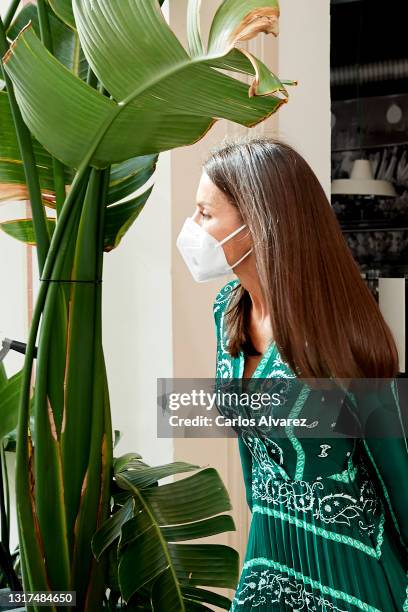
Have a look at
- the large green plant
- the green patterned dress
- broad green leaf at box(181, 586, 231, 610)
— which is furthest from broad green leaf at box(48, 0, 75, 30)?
broad green leaf at box(181, 586, 231, 610)

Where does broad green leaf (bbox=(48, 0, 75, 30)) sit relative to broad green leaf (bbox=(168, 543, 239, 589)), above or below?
above

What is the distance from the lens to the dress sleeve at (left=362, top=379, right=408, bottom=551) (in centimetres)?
115

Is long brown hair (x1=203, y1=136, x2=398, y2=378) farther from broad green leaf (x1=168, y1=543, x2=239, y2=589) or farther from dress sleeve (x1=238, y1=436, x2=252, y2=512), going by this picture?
broad green leaf (x1=168, y1=543, x2=239, y2=589)

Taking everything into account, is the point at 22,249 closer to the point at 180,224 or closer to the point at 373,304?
the point at 180,224

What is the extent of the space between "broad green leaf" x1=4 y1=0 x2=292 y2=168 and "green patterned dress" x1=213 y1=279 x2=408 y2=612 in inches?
16.2

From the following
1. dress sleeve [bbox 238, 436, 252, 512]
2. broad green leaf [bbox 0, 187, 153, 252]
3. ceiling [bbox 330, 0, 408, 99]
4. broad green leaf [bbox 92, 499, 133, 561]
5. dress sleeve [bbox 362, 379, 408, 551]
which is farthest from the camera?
ceiling [bbox 330, 0, 408, 99]

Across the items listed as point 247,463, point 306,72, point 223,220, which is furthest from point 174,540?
point 306,72

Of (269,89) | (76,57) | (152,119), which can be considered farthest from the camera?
(76,57)

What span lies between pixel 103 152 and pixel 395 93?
3.89m

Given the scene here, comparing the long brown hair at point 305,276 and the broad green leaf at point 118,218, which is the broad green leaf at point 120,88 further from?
the broad green leaf at point 118,218

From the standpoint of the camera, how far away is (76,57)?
150 cm

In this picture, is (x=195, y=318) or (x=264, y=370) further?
(x=195, y=318)

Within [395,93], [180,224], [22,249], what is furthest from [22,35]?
[395,93]

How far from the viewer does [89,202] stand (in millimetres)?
1358
